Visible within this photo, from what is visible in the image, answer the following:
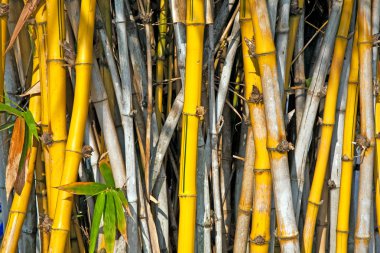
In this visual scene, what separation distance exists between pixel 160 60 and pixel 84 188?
33 cm

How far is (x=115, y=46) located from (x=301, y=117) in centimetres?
40

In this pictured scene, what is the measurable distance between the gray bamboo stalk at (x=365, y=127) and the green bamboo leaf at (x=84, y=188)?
20.0 inches

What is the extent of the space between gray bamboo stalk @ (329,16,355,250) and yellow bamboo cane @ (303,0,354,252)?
39 mm

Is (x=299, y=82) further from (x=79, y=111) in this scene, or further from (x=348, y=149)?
(x=79, y=111)

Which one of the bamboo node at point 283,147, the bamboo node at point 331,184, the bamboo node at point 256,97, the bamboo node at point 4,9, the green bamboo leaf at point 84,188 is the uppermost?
the bamboo node at point 4,9

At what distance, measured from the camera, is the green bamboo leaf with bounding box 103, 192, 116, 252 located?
111 centimetres

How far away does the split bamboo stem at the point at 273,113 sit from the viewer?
3.51 feet

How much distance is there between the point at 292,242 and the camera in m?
1.12

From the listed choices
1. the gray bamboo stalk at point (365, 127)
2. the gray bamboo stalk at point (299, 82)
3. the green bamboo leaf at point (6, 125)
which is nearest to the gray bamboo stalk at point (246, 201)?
the gray bamboo stalk at point (299, 82)

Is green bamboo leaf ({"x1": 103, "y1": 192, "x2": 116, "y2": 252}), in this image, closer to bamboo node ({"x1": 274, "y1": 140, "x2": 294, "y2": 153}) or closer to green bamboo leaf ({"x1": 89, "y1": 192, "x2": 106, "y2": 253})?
green bamboo leaf ({"x1": 89, "y1": 192, "x2": 106, "y2": 253})

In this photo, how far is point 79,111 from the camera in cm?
109

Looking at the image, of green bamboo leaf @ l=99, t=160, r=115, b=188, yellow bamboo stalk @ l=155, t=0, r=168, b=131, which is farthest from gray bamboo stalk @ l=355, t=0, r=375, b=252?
green bamboo leaf @ l=99, t=160, r=115, b=188

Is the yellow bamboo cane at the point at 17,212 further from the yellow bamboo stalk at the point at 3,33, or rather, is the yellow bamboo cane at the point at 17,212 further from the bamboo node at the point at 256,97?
the bamboo node at the point at 256,97

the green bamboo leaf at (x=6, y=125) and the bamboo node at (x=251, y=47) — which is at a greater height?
the bamboo node at (x=251, y=47)
